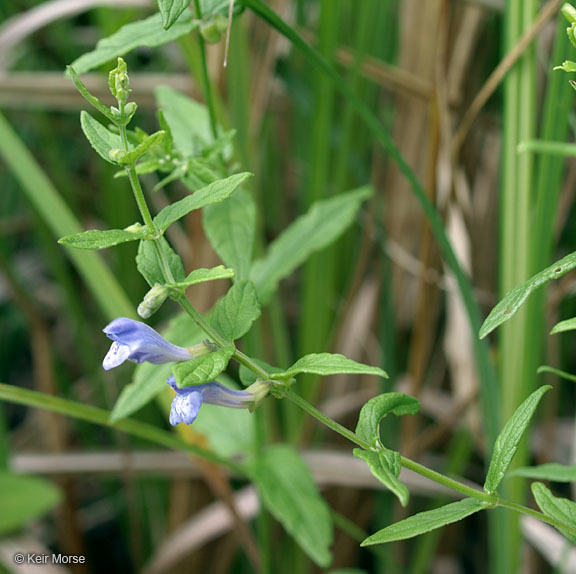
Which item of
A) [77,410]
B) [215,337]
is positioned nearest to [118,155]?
[215,337]

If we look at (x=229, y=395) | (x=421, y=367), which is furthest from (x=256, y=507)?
(x=229, y=395)

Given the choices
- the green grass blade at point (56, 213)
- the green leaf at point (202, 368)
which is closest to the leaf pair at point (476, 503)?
the green leaf at point (202, 368)

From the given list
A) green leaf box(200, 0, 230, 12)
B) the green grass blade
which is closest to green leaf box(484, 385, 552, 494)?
green leaf box(200, 0, 230, 12)

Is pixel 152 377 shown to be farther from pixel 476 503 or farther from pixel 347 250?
pixel 347 250

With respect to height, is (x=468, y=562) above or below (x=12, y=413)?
below

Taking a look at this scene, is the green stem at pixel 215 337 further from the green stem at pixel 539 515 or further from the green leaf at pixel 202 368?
the green stem at pixel 539 515

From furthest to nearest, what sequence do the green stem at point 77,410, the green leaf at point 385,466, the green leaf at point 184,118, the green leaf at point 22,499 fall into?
the green leaf at point 22,499 < the green leaf at point 184,118 < the green stem at point 77,410 < the green leaf at point 385,466

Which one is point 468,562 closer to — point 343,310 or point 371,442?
point 343,310
